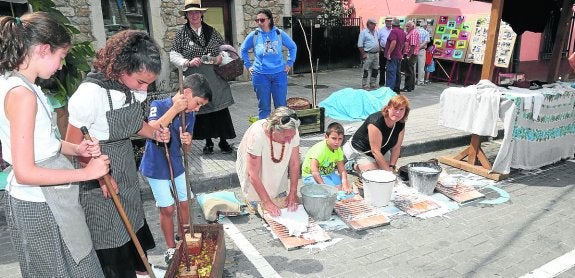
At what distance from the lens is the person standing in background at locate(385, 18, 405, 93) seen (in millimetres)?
10117

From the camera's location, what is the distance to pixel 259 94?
6.48 metres

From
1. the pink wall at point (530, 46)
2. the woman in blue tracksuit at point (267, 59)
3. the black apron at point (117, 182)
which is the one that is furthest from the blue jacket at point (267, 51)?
the pink wall at point (530, 46)

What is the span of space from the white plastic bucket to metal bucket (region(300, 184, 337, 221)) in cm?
48

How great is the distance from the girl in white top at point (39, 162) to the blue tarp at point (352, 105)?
6475 mm

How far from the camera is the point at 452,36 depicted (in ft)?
38.9

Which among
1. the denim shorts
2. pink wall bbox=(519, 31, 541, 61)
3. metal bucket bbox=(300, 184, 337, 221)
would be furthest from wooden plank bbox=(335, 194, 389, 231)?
pink wall bbox=(519, 31, 541, 61)

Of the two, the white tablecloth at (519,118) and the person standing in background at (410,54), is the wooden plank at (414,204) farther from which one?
the person standing in background at (410,54)

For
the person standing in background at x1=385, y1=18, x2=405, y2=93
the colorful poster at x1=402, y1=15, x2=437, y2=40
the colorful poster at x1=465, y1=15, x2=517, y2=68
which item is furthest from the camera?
the colorful poster at x1=402, y1=15, x2=437, y2=40

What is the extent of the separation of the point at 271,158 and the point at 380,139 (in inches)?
66.2

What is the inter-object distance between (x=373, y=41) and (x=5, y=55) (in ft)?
32.8

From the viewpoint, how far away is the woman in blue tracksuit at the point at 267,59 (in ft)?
20.7

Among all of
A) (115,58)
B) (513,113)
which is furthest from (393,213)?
(115,58)

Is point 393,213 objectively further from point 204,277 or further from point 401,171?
point 204,277

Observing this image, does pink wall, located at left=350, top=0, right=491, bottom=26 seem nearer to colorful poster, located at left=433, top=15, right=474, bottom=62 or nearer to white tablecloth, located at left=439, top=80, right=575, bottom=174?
colorful poster, located at left=433, top=15, right=474, bottom=62
